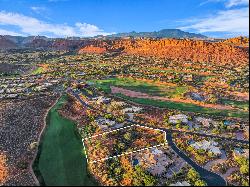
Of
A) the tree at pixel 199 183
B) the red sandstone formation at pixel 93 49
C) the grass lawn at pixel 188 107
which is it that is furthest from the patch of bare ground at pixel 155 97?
the red sandstone formation at pixel 93 49

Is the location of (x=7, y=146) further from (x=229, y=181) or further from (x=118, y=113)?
(x=229, y=181)

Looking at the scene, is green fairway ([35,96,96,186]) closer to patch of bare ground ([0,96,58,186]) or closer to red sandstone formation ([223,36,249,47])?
patch of bare ground ([0,96,58,186])

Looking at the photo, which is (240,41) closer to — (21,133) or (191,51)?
(191,51)

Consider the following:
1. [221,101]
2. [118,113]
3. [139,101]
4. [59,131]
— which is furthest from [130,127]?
[221,101]

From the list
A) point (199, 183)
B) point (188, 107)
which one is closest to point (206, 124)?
point (188, 107)

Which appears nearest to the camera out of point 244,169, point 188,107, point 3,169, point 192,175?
point 192,175

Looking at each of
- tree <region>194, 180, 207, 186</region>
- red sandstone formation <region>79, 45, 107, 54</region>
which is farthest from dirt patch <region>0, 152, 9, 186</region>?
red sandstone formation <region>79, 45, 107, 54</region>

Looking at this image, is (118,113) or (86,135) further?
(118,113)
